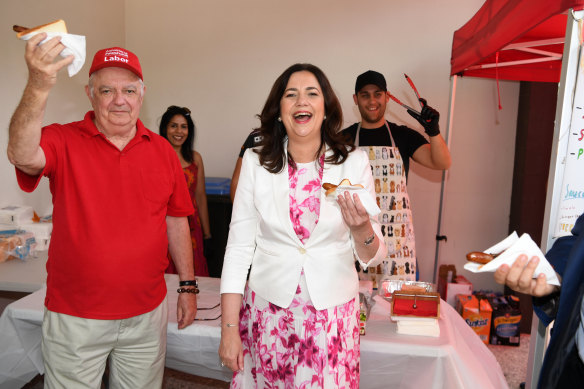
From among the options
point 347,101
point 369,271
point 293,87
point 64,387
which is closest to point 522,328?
point 369,271

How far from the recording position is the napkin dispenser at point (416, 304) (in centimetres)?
182

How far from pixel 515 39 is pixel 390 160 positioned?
108cm

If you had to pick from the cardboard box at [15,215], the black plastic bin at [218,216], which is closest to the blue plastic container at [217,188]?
the black plastic bin at [218,216]

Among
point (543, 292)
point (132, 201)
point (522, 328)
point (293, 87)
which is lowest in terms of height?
point (522, 328)

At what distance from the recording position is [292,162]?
60.5 inches

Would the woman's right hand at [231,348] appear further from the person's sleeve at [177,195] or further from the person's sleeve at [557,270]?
the person's sleeve at [557,270]

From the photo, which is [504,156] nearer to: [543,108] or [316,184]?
[543,108]

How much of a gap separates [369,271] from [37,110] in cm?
224

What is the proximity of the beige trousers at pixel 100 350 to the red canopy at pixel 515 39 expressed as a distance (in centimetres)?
208

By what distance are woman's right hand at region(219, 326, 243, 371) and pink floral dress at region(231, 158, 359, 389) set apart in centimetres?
6

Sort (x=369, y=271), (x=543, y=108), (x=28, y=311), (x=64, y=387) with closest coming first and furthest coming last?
(x=64, y=387)
(x=28, y=311)
(x=369, y=271)
(x=543, y=108)

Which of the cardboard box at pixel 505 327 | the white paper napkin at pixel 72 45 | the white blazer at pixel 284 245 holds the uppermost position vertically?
the white paper napkin at pixel 72 45

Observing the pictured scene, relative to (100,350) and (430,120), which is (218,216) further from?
(100,350)

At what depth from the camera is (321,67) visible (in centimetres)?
437
